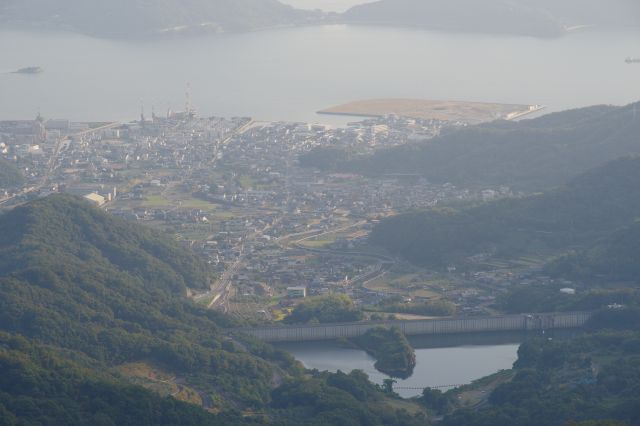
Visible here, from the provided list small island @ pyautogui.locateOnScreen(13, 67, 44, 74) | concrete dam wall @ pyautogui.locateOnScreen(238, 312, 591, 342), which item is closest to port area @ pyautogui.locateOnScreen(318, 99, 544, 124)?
small island @ pyautogui.locateOnScreen(13, 67, 44, 74)

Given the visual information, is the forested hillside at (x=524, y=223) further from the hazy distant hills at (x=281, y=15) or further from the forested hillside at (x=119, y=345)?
the hazy distant hills at (x=281, y=15)

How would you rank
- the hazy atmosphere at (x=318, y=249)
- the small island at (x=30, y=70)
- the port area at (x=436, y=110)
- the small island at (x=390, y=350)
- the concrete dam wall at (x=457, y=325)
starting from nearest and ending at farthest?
the hazy atmosphere at (x=318, y=249) < the small island at (x=390, y=350) < the concrete dam wall at (x=457, y=325) < the port area at (x=436, y=110) < the small island at (x=30, y=70)

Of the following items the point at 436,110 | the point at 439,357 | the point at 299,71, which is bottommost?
the point at 439,357

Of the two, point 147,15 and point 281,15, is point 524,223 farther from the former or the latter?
point 281,15

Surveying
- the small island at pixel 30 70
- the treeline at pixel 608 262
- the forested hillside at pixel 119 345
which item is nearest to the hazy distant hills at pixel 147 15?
the small island at pixel 30 70

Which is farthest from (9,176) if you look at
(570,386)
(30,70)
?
(30,70)
